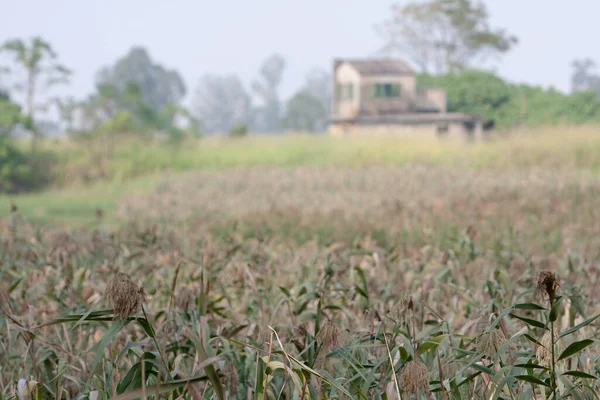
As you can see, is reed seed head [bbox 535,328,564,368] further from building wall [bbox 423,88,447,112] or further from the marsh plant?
building wall [bbox 423,88,447,112]

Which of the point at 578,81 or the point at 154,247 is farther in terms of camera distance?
the point at 578,81

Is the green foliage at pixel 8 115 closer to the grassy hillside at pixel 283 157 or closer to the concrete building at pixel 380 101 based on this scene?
the grassy hillside at pixel 283 157

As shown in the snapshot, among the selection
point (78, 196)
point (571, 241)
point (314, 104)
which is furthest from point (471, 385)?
point (314, 104)

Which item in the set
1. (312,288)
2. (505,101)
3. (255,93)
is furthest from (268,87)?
(312,288)

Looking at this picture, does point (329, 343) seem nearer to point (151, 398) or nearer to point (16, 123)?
point (151, 398)

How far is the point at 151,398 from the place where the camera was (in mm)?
1473

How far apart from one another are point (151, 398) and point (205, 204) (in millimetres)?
7360

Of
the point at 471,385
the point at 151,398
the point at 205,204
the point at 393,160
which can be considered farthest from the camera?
the point at 393,160

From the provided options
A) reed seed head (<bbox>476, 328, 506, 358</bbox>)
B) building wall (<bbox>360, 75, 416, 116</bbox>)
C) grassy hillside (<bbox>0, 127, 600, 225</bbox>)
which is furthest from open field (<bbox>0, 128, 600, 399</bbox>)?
building wall (<bbox>360, 75, 416, 116</bbox>)

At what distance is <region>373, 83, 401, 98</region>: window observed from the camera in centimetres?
3472

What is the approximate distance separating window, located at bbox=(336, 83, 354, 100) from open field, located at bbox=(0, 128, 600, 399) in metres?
20.3

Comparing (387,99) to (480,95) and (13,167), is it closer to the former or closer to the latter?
(480,95)

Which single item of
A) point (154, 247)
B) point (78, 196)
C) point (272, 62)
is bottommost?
point (78, 196)

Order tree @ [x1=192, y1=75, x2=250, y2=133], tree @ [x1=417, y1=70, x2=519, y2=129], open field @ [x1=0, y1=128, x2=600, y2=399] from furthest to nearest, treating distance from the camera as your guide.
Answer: tree @ [x1=192, y1=75, x2=250, y2=133], tree @ [x1=417, y1=70, x2=519, y2=129], open field @ [x1=0, y1=128, x2=600, y2=399]
